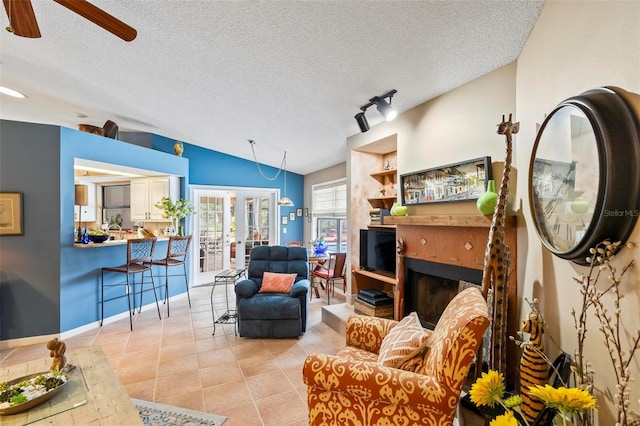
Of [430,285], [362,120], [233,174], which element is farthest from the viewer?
[233,174]

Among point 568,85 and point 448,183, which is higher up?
point 568,85

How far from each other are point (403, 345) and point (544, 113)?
156cm

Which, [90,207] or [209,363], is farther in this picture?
[90,207]

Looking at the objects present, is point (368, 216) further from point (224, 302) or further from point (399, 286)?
point (224, 302)

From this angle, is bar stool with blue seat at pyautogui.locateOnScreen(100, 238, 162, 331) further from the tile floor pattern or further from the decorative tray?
the decorative tray

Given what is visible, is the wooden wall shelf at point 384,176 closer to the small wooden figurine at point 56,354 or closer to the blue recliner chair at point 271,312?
the blue recliner chair at point 271,312

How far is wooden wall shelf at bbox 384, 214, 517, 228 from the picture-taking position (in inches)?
83.4

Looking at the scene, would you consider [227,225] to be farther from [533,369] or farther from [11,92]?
[533,369]

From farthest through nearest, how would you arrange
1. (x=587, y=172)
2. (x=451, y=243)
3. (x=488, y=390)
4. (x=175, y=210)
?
(x=175, y=210) < (x=451, y=243) < (x=587, y=172) < (x=488, y=390)

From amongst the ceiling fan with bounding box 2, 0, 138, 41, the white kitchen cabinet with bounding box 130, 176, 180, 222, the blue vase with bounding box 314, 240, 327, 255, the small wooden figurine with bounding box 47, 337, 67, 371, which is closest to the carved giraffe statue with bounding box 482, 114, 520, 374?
the ceiling fan with bounding box 2, 0, 138, 41

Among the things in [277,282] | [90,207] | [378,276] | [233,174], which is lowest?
[277,282]

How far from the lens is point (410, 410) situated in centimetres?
140

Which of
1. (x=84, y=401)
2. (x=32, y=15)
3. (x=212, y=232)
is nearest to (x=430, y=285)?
(x=84, y=401)

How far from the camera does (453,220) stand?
8.00 ft
